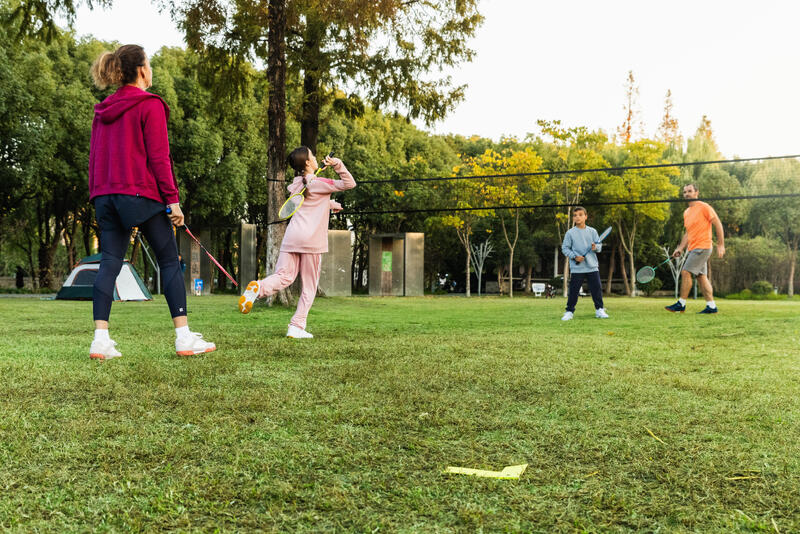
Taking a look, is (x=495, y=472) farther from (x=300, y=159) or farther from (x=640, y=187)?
(x=640, y=187)

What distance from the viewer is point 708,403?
278 centimetres

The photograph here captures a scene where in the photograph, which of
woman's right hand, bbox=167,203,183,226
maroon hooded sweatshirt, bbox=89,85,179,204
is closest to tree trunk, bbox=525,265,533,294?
woman's right hand, bbox=167,203,183,226

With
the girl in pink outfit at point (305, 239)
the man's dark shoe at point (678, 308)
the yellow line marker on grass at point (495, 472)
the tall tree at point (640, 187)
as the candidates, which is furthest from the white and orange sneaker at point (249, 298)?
the tall tree at point (640, 187)

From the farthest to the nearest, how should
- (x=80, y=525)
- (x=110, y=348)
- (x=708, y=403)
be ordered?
(x=110, y=348)
(x=708, y=403)
(x=80, y=525)

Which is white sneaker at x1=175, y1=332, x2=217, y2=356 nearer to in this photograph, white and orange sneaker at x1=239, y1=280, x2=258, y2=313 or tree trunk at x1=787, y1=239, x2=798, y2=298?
white and orange sneaker at x1=239, y1=280, x2=258, y2=313

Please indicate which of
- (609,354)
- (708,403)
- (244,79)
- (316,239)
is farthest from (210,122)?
(708,403)

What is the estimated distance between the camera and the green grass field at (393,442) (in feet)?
5.06

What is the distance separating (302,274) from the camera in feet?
18.2

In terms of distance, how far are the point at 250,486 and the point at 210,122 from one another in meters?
23.7

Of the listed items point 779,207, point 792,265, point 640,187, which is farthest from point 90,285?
point 779,207

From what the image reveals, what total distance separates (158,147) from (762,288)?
1163 inches

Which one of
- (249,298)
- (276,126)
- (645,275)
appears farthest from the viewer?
(276,126)

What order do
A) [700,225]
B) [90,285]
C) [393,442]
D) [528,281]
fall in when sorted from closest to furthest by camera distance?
[393,442], [700,225], [90,285], [528,281]

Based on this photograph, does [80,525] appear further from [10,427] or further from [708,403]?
[708,403]
